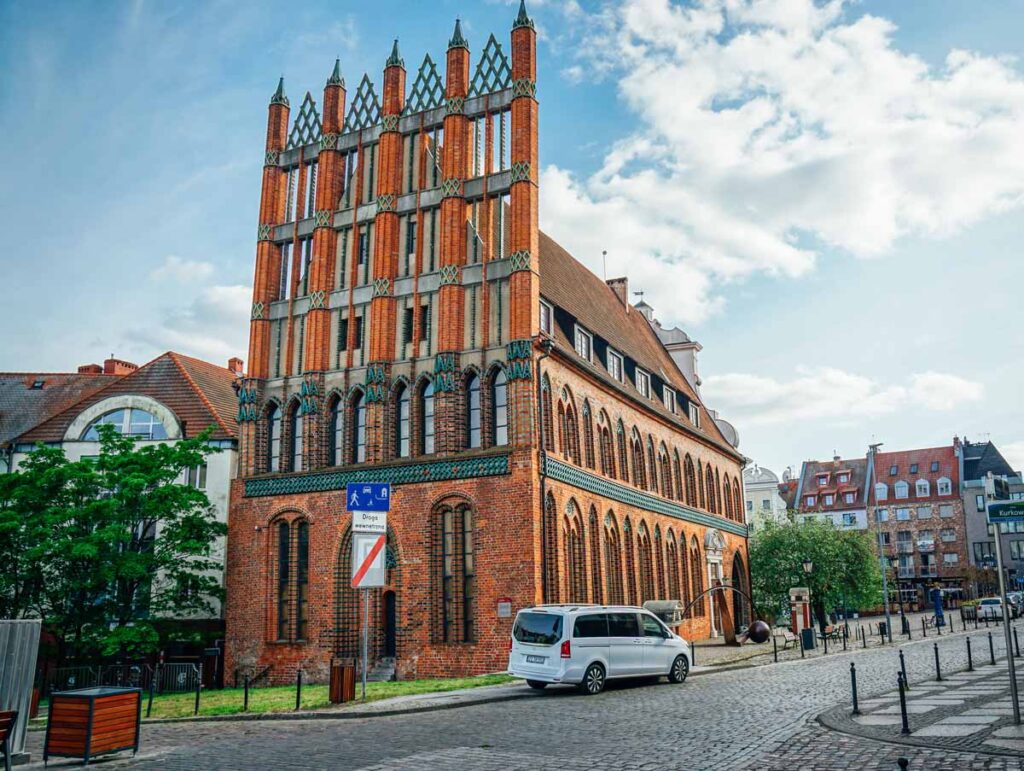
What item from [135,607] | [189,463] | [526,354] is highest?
[526,354]

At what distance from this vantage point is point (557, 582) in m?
28.2

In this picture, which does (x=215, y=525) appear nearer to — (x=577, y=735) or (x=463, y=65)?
(x=463, y=65)

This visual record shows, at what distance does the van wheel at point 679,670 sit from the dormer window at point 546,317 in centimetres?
1244

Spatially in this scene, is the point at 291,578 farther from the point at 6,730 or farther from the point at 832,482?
the point at 832,482

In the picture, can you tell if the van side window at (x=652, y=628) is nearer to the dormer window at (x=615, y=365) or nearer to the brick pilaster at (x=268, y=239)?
the dormer window at (x=615, y=365)

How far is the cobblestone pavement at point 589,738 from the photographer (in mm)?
11273

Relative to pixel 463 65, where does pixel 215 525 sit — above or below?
below

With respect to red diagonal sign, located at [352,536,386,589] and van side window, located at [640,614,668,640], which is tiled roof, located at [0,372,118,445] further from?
van side window, located at [640,614,668,640]

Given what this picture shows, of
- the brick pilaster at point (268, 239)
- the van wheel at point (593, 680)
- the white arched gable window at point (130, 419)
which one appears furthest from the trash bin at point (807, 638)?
the white arched gable window at point (130, 419)

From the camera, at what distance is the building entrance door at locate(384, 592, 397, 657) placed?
29219 millimetres

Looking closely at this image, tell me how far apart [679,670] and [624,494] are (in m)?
13.7

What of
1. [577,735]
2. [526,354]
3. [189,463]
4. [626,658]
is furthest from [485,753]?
[189,463]

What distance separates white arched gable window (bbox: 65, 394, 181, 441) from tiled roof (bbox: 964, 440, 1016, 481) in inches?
3188

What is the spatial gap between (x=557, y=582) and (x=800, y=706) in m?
12.4
